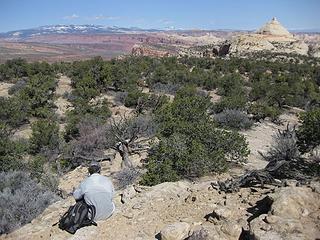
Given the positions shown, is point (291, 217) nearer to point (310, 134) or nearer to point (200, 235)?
point (200, 235)

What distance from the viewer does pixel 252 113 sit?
790 inches

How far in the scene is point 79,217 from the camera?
6340 millimetres

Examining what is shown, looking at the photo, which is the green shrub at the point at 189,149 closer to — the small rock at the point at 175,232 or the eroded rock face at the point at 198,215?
the eroded rock face at the point at 198,215

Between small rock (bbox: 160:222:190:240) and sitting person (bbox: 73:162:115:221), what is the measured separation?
1228 mm

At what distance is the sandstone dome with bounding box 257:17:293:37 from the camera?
9031 cm

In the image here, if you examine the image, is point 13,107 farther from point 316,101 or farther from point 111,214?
point 316,101

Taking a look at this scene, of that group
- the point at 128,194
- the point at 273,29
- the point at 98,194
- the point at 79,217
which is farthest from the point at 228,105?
the point at 273,29

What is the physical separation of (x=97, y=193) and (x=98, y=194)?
3 centimetres

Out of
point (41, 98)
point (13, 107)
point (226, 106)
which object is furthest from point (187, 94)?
point (13, 107)

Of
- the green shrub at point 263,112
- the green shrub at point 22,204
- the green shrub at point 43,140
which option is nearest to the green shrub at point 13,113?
the green shrub at point 43,140

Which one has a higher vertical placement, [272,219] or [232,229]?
[272,219]

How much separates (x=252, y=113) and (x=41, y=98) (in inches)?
436

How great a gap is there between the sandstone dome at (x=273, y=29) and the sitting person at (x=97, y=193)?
3499 inches

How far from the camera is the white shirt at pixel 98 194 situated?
6.39 meters
